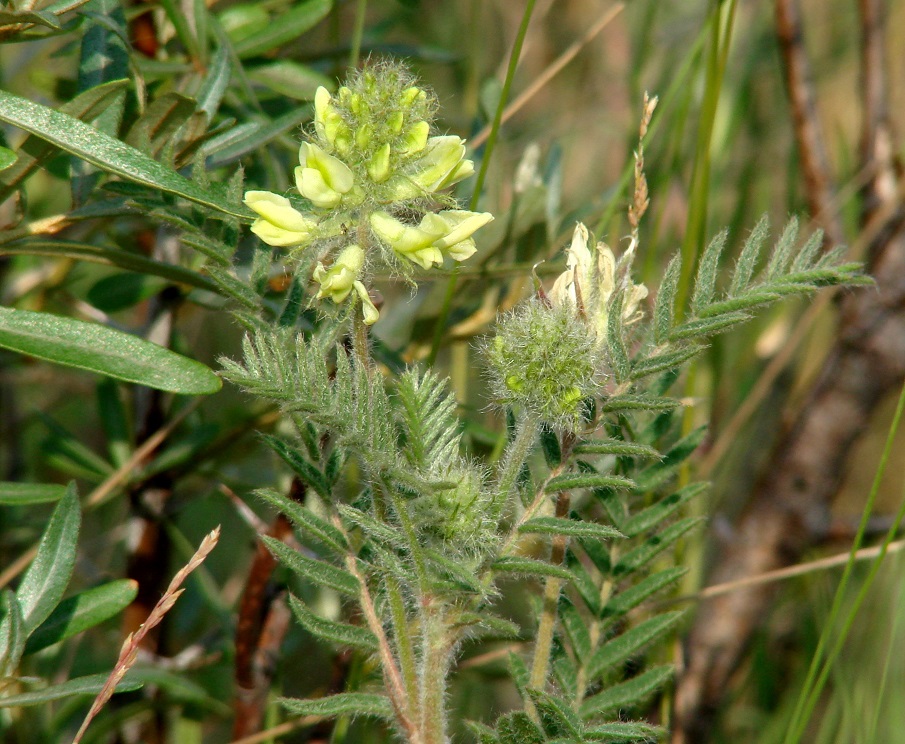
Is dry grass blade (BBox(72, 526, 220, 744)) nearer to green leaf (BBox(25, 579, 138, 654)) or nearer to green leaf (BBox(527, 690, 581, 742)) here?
green leaf (BBox(25, 579, 138, 654))

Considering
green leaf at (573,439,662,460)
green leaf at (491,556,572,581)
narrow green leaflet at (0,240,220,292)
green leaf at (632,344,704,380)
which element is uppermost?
narrow green leaflet at (0,240,220,292)

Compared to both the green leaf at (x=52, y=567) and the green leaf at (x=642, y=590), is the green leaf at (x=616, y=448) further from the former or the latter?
the green leaf at (x=52, y=567)

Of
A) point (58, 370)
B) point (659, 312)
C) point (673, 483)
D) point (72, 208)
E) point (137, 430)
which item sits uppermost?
point (58, 370)

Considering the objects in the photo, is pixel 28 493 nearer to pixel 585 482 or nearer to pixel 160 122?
pixel 160 122

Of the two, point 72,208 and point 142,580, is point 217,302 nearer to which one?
point 72,208

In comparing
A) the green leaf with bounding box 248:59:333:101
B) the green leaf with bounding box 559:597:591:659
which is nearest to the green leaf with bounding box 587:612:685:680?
the green leaf with bounding box 559:597:591:659

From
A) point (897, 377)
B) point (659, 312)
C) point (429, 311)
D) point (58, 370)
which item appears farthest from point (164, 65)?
point (897, 377)
